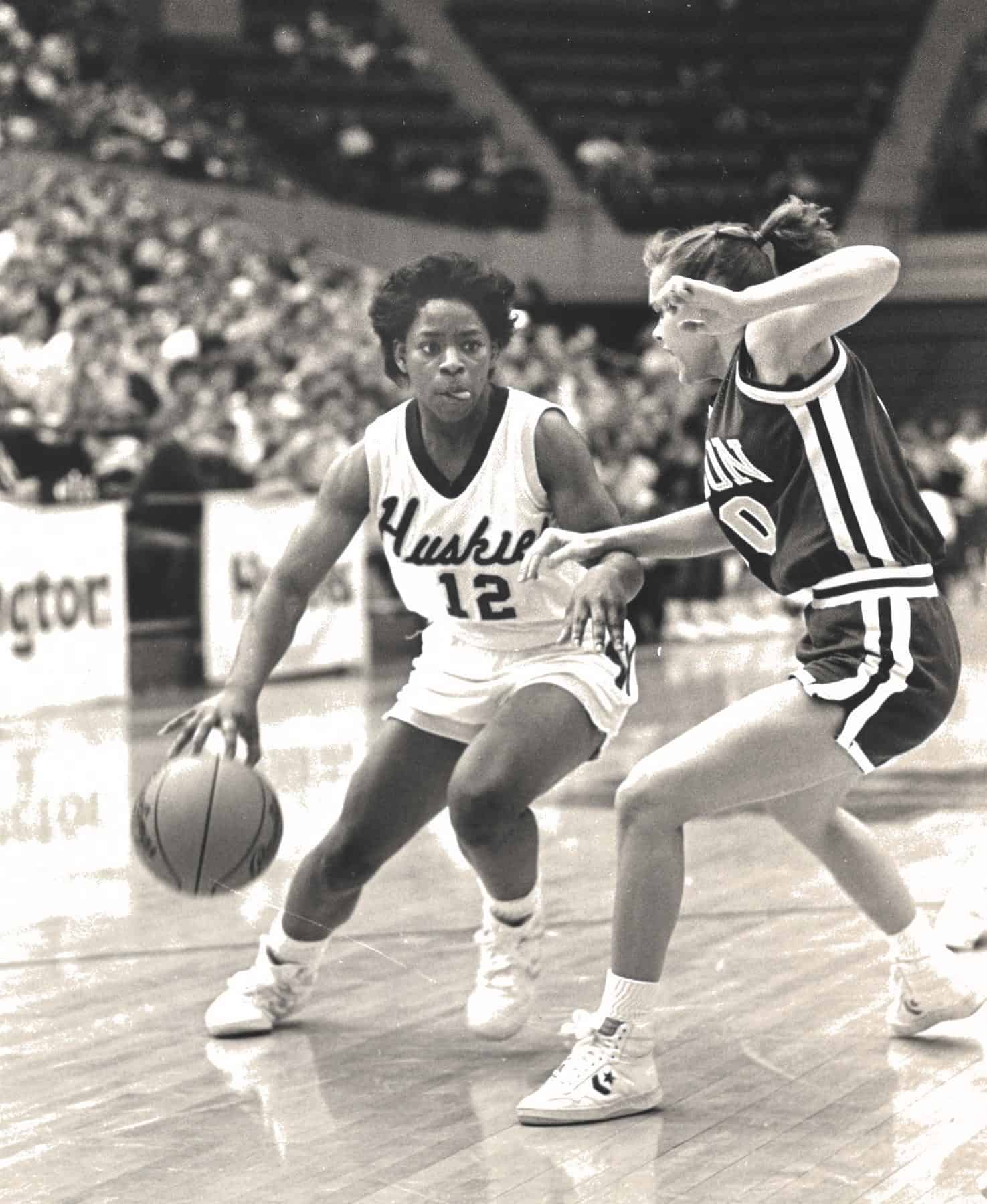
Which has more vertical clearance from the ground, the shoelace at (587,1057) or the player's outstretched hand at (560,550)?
the player's outstretched hand at (560,550)

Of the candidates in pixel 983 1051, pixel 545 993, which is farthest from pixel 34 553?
pixel 983 1051

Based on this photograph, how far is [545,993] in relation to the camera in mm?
4715

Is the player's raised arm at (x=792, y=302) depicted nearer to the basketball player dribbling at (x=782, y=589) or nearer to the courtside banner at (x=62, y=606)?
the basketball player dribbling at (x=782, y=589)

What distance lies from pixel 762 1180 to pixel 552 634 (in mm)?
1401

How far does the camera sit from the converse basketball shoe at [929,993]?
4156 mm

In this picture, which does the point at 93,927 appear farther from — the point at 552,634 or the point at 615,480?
the point at 615,480

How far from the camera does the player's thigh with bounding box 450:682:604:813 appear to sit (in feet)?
13.3

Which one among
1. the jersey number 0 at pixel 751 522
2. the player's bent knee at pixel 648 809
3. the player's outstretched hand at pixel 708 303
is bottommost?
the player's bent knee at pixel 648 809

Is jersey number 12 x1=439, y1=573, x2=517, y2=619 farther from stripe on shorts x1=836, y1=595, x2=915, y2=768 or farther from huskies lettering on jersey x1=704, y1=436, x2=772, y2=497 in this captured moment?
stripe on shorts x1=836, y1=595, x2=915, y2=768

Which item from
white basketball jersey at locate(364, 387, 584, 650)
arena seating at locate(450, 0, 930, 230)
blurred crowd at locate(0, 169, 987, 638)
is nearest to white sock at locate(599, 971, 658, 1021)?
white basketball jersey at locate(364, 387, 584, 650)

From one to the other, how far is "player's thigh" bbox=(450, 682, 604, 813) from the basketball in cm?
40

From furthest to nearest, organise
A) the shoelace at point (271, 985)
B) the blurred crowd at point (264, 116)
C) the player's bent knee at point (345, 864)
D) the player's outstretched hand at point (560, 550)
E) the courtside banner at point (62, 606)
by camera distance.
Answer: the blurred crowd at point (264, 116) < the courtside banner at point (62, 606) < the shoelace at point (271, 985) < the player's bent knee at point (345, 864) < the player's outstretched hand at point (560, 550)

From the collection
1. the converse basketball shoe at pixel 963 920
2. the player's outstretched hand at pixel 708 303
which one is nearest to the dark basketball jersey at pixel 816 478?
the player's outstretched hand at pixel 708 303

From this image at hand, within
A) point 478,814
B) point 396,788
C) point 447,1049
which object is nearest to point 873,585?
point 478,814
